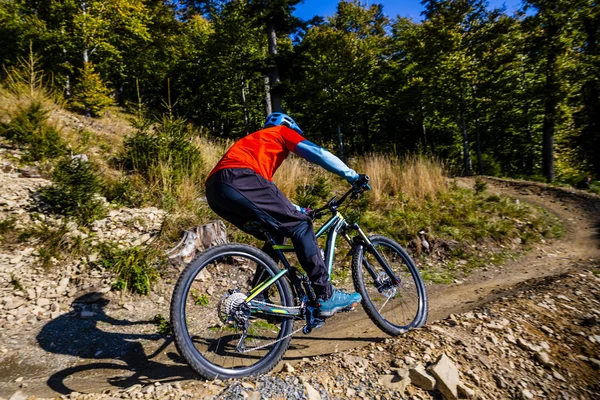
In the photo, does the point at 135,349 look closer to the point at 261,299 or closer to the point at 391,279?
the point at 261,299

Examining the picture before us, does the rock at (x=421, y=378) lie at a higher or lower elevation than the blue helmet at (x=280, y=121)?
lower

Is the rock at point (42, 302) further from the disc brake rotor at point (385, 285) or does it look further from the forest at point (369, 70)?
the forest at point (369, 70)

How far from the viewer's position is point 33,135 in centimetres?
592

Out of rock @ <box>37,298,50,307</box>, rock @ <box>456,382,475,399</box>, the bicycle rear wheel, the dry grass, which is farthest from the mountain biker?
the dry grass

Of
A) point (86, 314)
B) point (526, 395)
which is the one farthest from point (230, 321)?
point (86, 314)

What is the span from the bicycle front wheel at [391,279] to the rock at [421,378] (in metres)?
0.83

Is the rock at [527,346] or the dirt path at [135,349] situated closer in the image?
the rock at [527,346]

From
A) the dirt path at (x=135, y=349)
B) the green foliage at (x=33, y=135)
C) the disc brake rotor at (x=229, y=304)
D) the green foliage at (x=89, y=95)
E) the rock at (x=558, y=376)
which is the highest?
the green foliage at (x=89, y=95)

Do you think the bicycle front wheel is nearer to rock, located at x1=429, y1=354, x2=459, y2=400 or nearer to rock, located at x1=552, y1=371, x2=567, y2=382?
rock, located at x1=429, y1=354, x2=459, y2=400

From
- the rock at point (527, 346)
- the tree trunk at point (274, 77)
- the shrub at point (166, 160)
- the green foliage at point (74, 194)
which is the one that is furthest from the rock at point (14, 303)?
the tree trunk at point (274, 77)

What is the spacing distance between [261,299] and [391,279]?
1.55 m

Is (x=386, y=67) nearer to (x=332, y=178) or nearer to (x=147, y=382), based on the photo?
(x=332, y=178)

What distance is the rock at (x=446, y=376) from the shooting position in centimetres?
200

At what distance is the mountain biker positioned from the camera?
2514 millimetres
